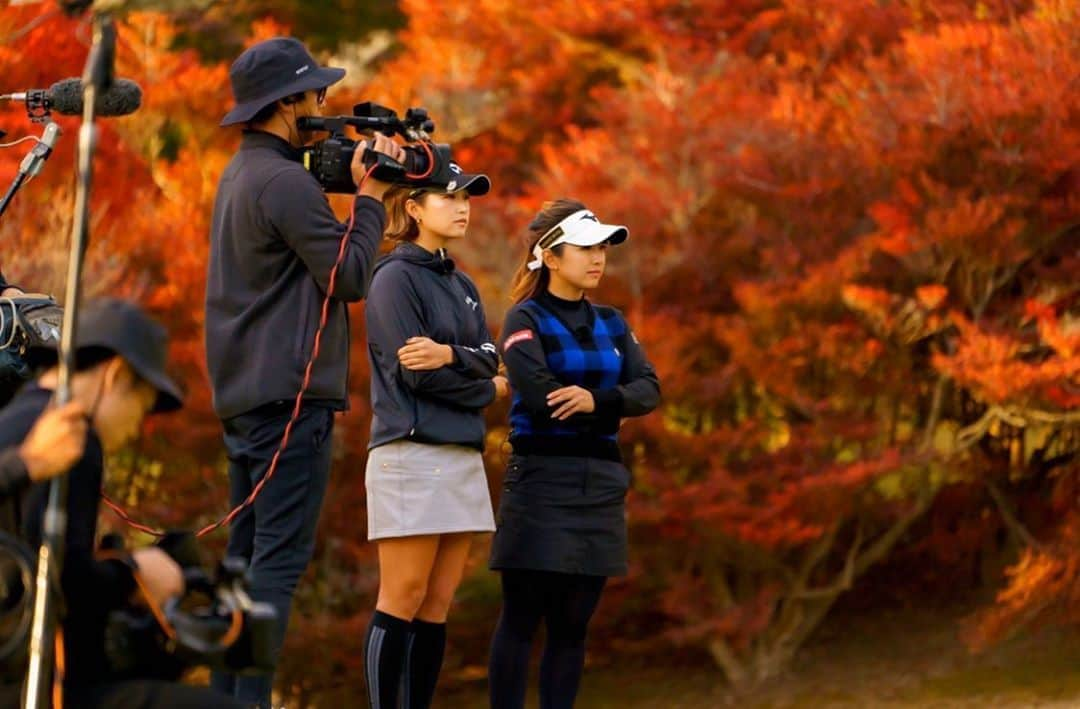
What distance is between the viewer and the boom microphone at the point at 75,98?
546 centimetres

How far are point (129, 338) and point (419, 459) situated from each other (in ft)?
6.54

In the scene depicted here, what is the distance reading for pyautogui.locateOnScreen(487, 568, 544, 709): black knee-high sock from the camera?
19.5ft

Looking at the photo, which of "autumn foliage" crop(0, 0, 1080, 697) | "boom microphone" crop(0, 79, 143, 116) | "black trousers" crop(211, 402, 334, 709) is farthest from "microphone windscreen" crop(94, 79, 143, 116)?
"autumn foliage" crop(0, 0, 1080, 697)

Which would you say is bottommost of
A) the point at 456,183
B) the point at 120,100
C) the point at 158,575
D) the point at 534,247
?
the point at 158,575

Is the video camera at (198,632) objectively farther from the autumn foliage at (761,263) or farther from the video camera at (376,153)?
the autumn foliage at (761,263)

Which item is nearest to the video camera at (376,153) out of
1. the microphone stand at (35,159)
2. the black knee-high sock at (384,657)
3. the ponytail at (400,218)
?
the ponytail at (400,218)

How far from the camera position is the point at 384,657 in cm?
571

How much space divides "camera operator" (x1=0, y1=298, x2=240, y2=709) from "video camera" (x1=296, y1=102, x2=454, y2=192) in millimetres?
1482

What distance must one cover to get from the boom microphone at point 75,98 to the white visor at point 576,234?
128cm

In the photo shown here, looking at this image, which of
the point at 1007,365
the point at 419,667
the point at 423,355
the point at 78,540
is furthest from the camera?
the point at 1007,365

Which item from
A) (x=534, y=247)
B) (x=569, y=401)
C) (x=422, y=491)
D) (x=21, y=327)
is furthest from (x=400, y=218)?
(x=21, y=327)

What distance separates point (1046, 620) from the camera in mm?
9008

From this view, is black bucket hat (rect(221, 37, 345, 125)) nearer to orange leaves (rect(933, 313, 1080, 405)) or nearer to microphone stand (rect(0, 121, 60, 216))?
microphone stand (rect(0, 121, 60, 216))

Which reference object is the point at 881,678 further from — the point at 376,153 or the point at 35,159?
the point at 35,159
